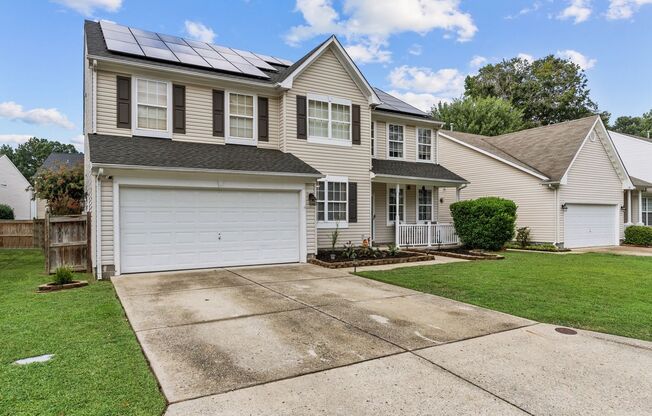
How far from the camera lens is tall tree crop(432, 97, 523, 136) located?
33.7 meters

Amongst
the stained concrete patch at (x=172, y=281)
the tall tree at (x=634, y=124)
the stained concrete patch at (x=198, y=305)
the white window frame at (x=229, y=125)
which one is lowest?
the stained concrete patch at (x=198, y=305)

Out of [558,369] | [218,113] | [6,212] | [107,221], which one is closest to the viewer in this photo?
[558,369]

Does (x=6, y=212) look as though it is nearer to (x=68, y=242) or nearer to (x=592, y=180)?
(x=68, y=242)

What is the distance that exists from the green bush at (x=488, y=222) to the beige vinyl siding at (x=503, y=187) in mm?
2734

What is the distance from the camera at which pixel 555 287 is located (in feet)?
26.8

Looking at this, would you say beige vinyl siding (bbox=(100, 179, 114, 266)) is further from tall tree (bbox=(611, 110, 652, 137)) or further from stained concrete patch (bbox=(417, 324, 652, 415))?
tall tree (bbox=(611, 110, 652, 137))

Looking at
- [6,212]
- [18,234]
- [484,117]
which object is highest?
[484,117]

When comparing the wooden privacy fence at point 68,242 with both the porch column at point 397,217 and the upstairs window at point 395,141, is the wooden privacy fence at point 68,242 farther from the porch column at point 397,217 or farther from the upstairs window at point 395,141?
the upstairs window at point 395,141

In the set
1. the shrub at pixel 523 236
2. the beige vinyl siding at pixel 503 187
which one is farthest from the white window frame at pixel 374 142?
the shrub at pixel 523 236

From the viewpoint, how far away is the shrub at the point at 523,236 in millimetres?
16844

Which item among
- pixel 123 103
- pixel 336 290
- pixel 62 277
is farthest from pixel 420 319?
pixel 123 103

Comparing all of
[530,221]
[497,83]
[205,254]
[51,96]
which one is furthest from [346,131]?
[497,83]

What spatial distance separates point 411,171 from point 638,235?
13.2 m

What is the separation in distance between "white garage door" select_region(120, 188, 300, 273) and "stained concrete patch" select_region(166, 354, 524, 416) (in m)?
7.20
